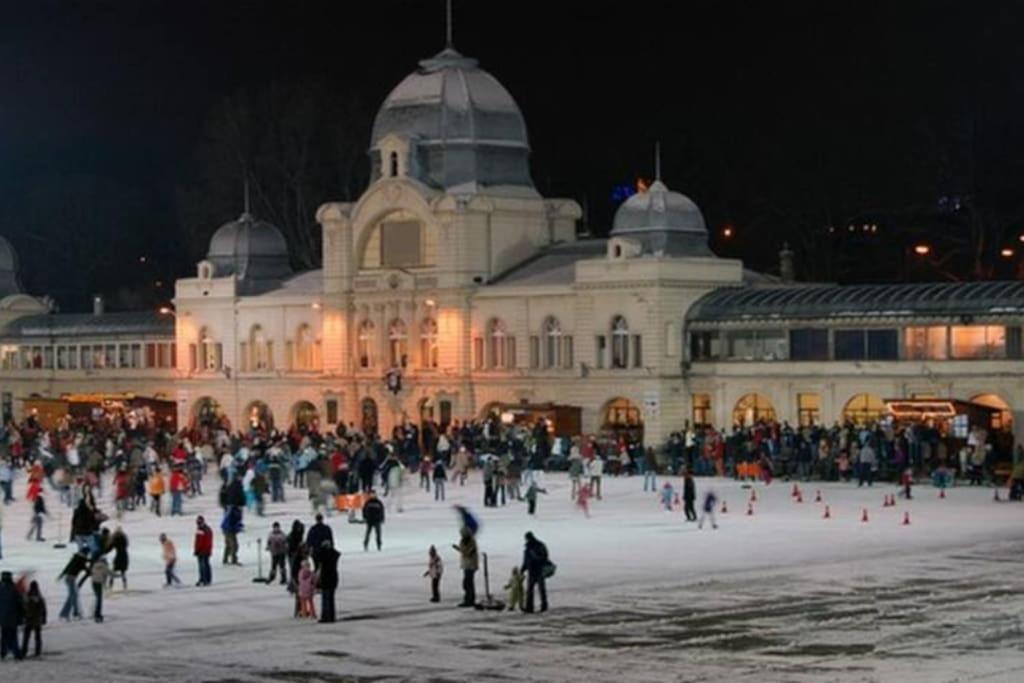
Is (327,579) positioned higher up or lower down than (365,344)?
lower down

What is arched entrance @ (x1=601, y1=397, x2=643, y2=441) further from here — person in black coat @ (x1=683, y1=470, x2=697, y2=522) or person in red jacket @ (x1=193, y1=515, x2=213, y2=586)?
person in red jacket @ (x1=193, y1=515, x2=213, y2=586)

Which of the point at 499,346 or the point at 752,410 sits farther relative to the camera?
the point at 499,346

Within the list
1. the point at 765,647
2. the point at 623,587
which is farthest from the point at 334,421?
the point at 765,647

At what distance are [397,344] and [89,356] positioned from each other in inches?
746

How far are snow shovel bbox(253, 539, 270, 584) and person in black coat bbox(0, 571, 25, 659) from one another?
814 cm

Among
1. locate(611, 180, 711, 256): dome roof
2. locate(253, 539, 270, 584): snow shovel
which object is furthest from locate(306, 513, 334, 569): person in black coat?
locate(611, 180, 711, 256): dome roof

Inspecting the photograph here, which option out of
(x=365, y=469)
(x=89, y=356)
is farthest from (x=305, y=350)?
(x=365, y=469)

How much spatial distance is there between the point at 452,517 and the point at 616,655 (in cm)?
2135

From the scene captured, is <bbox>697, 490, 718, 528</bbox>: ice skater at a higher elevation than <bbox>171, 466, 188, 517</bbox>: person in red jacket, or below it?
below

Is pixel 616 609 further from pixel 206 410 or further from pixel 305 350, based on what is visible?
pixel 206 410

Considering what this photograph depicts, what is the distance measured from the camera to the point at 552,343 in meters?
82.1

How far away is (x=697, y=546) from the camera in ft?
153

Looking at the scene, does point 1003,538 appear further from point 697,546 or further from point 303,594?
point 303,594

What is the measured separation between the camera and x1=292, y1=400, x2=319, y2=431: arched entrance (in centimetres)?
8894
